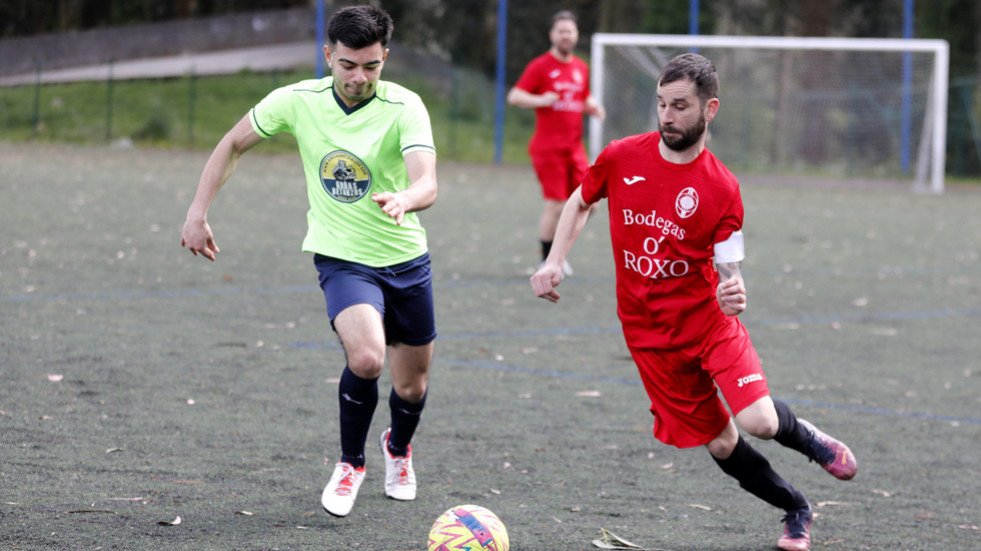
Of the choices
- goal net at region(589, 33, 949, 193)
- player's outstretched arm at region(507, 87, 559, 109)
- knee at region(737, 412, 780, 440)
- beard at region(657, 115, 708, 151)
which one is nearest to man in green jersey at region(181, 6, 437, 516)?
beard at region(657, 115, 708, 151)

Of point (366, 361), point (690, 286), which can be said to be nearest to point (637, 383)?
point (690, 286)

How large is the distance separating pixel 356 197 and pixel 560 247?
797mm

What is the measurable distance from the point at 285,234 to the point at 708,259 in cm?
917

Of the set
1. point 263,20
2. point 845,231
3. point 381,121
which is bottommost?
point 845,231

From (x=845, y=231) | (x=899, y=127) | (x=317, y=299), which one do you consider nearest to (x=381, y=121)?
(x=317, y=299)

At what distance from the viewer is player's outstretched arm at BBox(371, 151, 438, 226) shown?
12.4 ft

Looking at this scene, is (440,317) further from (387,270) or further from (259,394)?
(387,270)

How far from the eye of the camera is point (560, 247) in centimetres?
421

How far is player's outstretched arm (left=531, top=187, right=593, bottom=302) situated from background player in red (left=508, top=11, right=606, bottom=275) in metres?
6.03

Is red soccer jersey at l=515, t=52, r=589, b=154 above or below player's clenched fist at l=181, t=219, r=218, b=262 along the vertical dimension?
above

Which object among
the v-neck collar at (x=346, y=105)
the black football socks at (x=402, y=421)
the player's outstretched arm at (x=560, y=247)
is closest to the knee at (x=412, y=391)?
the black football socks at (x=402, y=421)

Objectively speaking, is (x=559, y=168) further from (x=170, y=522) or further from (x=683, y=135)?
(x=170, y=522)

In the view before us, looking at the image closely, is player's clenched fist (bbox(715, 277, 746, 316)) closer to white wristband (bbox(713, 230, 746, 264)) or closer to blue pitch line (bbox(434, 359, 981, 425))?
white wristband (bbox(713, 230, 746, 264))

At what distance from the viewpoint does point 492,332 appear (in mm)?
7977
